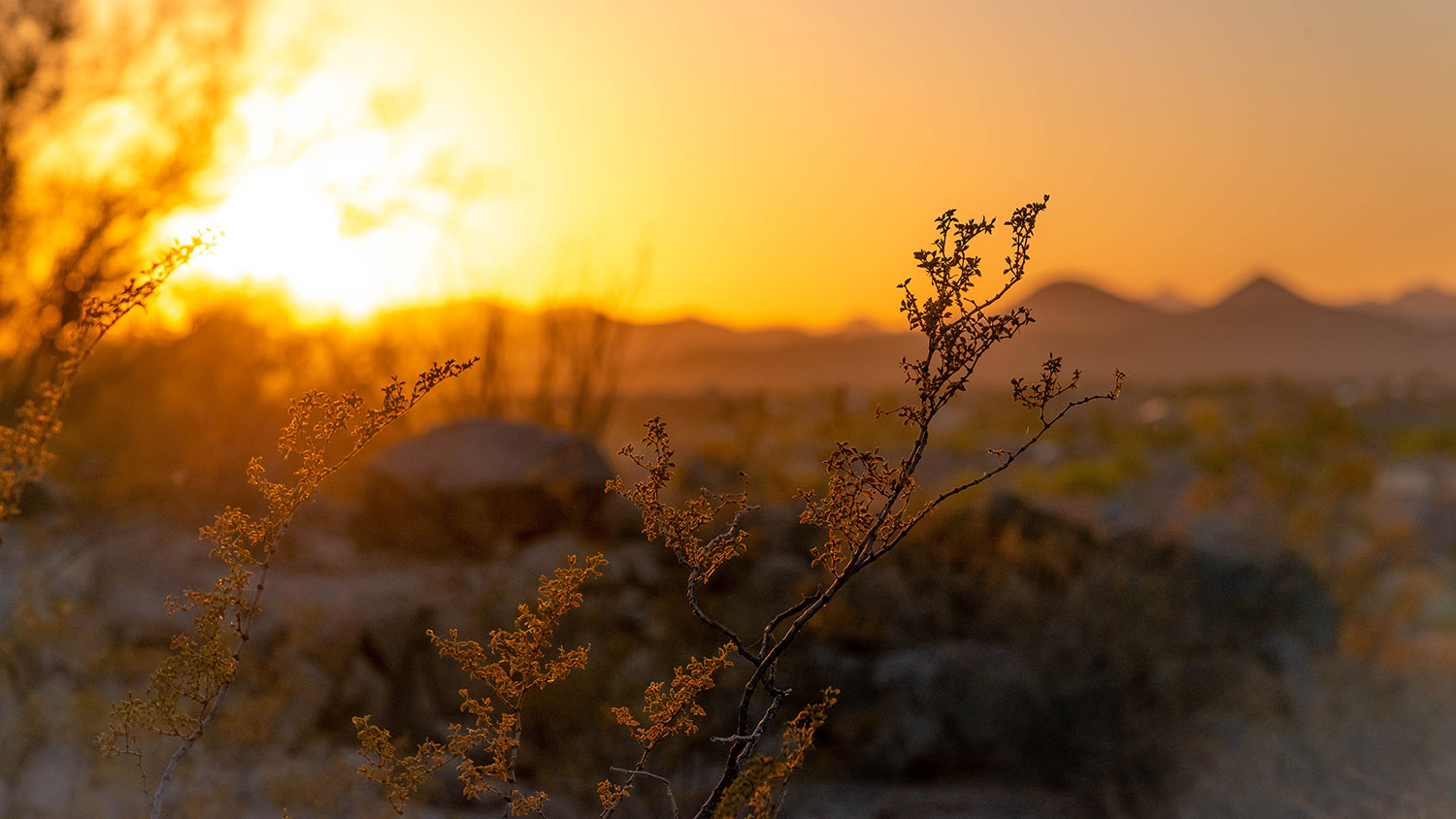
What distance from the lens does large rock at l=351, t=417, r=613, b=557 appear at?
794 centimetres

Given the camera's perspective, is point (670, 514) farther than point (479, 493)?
No

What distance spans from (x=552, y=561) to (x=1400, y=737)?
15.1 ft

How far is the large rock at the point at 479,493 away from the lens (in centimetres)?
794

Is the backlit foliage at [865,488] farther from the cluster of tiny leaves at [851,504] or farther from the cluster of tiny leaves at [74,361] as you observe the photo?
the cluster of tiny leaves at [74,361]

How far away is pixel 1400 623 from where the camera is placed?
687 cm

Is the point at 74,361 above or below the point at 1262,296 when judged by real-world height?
below

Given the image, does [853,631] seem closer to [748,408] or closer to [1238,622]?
[1238,622]

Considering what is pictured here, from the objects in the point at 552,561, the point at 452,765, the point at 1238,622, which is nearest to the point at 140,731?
the point at 452,765

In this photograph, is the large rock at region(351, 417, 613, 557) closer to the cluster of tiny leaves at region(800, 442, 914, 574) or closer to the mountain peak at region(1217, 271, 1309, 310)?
the cluster of tiny leaves at region(800, 442, 914, 574)

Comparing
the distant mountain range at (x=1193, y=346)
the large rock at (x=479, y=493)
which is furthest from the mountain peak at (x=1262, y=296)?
the large rock at (x=479, y=493)

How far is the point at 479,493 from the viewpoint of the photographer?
8.01 m

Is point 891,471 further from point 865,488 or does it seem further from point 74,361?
point 74,361

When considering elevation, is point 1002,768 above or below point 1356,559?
below

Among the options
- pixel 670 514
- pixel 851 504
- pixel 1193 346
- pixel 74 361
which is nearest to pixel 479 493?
pixel 74 361
